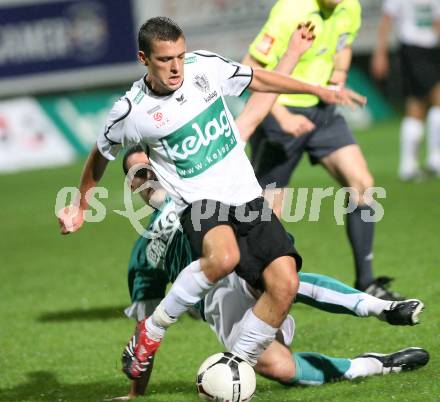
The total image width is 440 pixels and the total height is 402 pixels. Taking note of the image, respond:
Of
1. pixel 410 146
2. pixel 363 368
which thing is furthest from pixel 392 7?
pixel 363 368

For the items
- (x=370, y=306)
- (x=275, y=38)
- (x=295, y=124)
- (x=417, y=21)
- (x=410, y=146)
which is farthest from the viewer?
(x=417, y=21)

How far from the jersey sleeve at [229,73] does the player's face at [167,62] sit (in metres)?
0.28

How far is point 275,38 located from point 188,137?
1.98m

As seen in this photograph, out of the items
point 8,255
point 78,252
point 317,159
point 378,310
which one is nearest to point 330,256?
point 317,159

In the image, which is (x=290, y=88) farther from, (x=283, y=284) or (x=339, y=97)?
(x=283, y=284)

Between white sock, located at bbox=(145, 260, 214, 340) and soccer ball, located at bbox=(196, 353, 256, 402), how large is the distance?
0.88ft

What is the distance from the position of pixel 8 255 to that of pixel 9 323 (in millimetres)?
2958

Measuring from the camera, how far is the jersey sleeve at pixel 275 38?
22.5ft

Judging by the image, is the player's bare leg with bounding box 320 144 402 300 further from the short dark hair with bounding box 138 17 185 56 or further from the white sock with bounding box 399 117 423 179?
the white sock with bounding box 399 117 423 179

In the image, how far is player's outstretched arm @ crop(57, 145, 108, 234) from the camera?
5320 millimetres

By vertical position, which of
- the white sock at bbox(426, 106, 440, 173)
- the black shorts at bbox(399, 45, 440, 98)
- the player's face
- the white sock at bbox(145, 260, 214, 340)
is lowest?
the white sock at bbox(426, 106, 440, 173)

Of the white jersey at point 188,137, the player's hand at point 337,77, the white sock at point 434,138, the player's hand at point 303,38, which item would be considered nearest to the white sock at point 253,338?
the white jersey at point 188,137

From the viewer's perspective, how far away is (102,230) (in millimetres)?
11500

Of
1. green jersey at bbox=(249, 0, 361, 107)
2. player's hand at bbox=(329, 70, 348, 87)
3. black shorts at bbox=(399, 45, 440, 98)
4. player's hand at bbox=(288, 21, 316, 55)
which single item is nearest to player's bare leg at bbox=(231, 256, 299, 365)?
player's hand at bbox=(288, 21, 316, 55)
